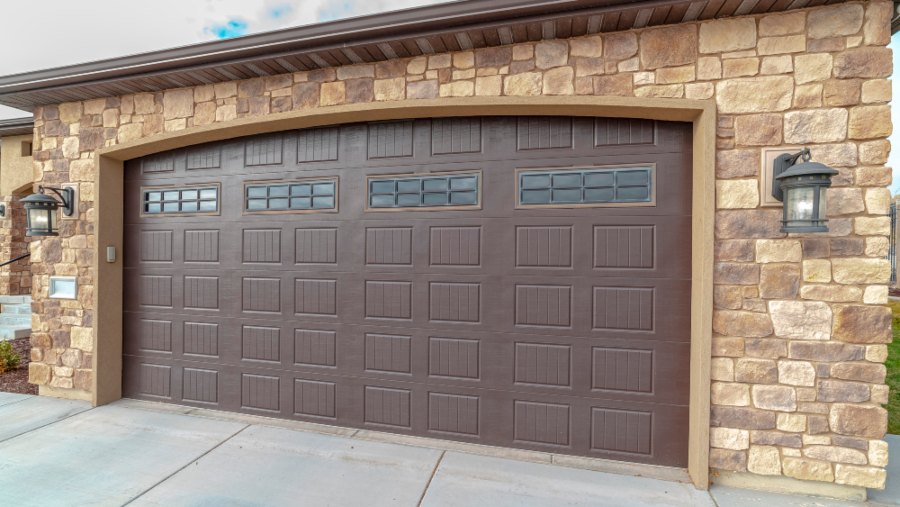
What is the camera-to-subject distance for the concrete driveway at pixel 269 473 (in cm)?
271

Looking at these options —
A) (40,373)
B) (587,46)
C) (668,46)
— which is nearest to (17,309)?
(40,373)

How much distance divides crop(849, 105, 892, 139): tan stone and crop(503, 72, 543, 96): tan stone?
85.2 inches

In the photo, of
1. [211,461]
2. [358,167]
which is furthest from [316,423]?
[358,167]

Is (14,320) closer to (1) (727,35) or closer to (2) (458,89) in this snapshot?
(2) (458,89)

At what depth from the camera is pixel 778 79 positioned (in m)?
2.75

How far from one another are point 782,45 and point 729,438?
9.51ft

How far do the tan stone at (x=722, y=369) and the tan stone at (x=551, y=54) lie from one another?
2612 millimetres

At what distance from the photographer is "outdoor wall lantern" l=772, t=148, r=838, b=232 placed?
2.42 metres

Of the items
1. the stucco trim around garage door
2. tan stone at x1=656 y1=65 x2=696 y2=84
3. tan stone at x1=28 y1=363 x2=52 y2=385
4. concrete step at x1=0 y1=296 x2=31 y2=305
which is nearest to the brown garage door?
the stucco trim around garage door

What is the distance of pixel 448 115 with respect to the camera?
3.50m

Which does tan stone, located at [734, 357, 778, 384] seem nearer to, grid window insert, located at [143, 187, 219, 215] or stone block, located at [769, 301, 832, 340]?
stone block, located at [769, 301, 832, 340]

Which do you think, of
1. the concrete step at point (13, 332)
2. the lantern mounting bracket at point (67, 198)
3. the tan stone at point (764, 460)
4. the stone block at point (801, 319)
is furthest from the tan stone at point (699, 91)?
the concrete step at point (13, 332)

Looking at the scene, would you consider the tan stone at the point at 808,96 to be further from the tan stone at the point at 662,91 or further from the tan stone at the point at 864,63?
the tan stone at the point at 662,91

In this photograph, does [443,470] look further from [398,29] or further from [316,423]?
[398,29]
